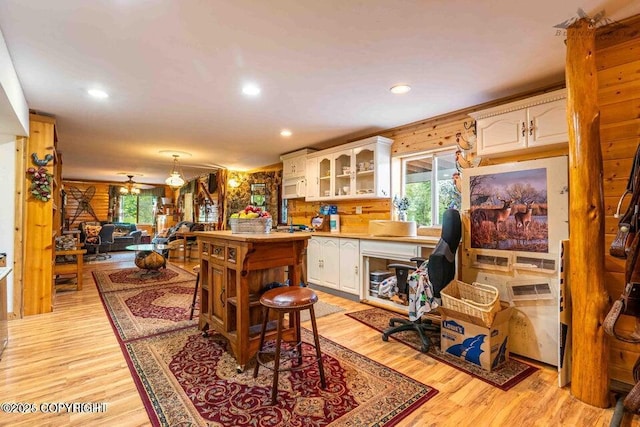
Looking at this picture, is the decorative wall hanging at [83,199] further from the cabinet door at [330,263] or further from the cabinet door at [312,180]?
the cabinet door at [330,263]

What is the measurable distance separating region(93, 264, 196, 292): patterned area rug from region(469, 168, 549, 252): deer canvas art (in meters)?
4.57

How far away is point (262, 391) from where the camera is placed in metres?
1.92

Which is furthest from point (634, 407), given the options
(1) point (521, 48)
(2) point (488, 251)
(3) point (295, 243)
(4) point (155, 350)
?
(4) point (155, 350)

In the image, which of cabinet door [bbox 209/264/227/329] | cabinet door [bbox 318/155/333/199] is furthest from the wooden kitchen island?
cabinet door [bbox 318/155/333/199]

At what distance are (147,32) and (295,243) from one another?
5.81 ft

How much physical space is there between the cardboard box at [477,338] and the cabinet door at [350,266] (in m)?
1.54

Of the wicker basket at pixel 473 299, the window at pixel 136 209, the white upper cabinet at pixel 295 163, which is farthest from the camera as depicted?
the window at pixel 136 209

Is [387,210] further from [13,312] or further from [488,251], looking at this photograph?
[13,312]

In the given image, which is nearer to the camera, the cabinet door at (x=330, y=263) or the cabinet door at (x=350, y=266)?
the cabinet door at (x=350, y=266)

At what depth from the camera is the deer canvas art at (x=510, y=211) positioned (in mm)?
2381

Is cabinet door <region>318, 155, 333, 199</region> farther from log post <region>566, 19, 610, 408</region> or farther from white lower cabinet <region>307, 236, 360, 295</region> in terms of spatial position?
log post <region>566, 19, 610, 408</region>

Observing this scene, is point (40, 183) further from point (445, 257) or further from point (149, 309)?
point (445, 257)

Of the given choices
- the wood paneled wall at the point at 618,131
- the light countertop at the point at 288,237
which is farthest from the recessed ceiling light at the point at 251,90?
the wood paneled wall at the point at 618,131

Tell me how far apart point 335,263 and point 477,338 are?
2.22 metres
